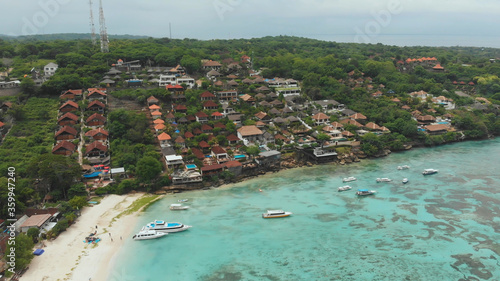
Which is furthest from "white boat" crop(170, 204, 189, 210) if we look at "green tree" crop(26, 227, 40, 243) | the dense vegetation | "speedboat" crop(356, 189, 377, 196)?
"speedboat" crop(356, 189, 377, 196)

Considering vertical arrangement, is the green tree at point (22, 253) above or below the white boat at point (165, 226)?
above

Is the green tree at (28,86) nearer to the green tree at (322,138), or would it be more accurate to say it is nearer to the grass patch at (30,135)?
the grass patch at (30,135)

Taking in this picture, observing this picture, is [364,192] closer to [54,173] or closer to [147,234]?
[147,234]

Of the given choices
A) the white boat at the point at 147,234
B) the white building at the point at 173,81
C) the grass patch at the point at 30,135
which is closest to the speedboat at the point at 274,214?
the white boat at the point at 147,234

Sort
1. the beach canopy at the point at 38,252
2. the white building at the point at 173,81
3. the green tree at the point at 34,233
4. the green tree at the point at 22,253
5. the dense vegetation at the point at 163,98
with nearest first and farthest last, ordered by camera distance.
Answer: the green tree at the point at 22,253, the beach canopy at the point at 38,252, the green tree at the point at 34,233, the dense vegetation at the point at 163,98, the white building at the point at 173,81

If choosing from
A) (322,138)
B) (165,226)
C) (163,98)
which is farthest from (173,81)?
(165,226)

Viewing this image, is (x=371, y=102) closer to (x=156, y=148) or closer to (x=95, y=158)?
(x=156, y=148)
